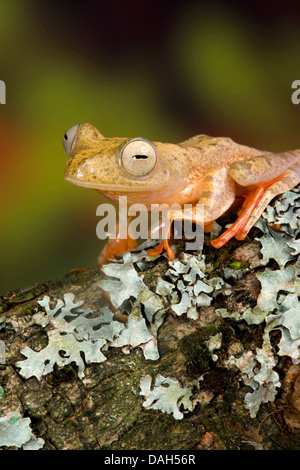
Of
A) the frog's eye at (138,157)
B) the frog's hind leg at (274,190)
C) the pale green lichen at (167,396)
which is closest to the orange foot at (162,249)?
the frog's hind leg at (274,190)

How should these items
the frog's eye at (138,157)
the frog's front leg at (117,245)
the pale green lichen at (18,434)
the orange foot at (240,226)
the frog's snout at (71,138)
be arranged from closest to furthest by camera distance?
1. the pale green lichen at (18,434)
2. the orange foot at (240,226)
3. the frog's eye at (138,157)
4. the frog's snout at (71,138)
5. the frog's front leg at (117,245)

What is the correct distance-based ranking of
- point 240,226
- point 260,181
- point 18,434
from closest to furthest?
1. point 18,434
2. point 240,226
3. point 260,181

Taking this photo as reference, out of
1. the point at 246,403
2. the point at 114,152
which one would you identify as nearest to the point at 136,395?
the point at 246,403

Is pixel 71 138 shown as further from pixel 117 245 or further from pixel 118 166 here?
pixel 117 245

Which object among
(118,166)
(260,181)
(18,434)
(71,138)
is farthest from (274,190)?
(18,434)

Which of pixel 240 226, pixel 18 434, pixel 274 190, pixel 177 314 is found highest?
pixel 274 190

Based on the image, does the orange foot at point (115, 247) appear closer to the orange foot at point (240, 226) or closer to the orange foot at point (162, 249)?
the orange foot at point (162, 249)

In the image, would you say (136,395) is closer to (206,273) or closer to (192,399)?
(192,399)
